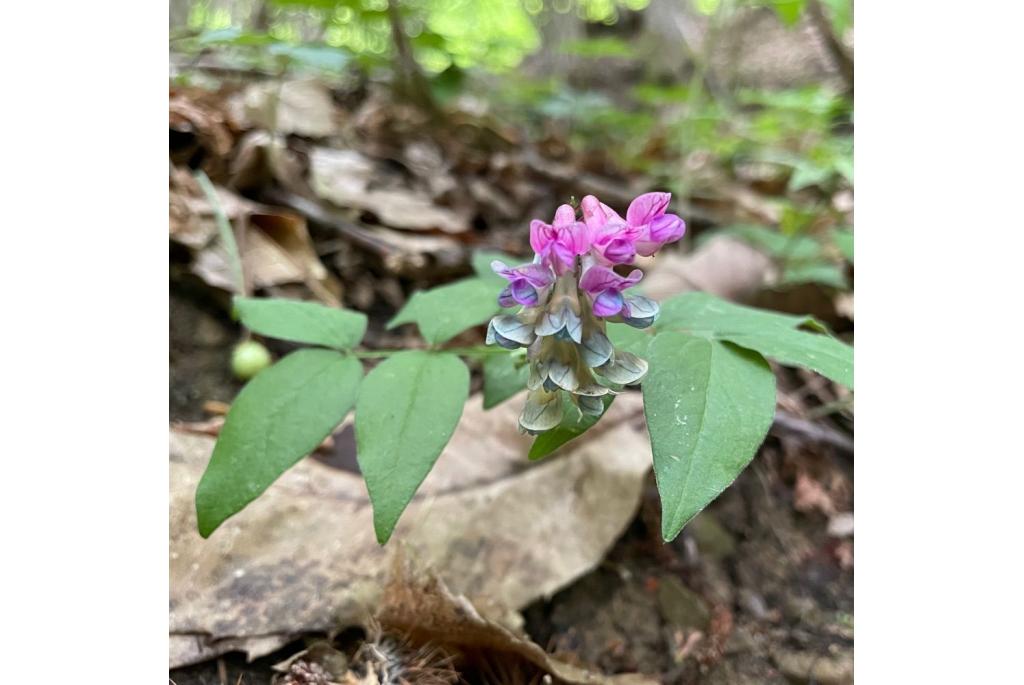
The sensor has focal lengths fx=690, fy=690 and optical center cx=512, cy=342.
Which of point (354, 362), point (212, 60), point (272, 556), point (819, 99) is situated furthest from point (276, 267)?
point (819, 99)

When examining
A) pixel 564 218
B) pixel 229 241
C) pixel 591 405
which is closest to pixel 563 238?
pixel 564 218

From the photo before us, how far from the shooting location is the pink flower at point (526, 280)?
3.13ft

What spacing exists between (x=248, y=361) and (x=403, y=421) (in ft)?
2.35

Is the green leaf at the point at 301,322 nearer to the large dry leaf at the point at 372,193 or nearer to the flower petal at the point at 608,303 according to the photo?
the flower petal at the point at 608,303

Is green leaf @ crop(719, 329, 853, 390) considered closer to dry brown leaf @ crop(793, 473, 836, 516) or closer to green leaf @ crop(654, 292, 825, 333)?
green leaf @ crop(654, 292, 825, 333)

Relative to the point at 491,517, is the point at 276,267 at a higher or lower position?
higher

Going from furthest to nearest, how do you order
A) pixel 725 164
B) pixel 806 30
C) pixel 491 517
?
1. pixel 806 30
2. pixel 725 164
3. pixel 491 517

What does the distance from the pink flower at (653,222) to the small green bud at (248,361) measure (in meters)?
0.99

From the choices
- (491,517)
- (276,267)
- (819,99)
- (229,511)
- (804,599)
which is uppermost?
(819,99)

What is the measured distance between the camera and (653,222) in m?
0.98

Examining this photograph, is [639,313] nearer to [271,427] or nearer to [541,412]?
[541,412]

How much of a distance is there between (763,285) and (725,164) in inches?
69.0

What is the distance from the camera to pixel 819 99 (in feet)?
10.3

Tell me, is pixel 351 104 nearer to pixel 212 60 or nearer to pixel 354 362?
pixel 212 60
